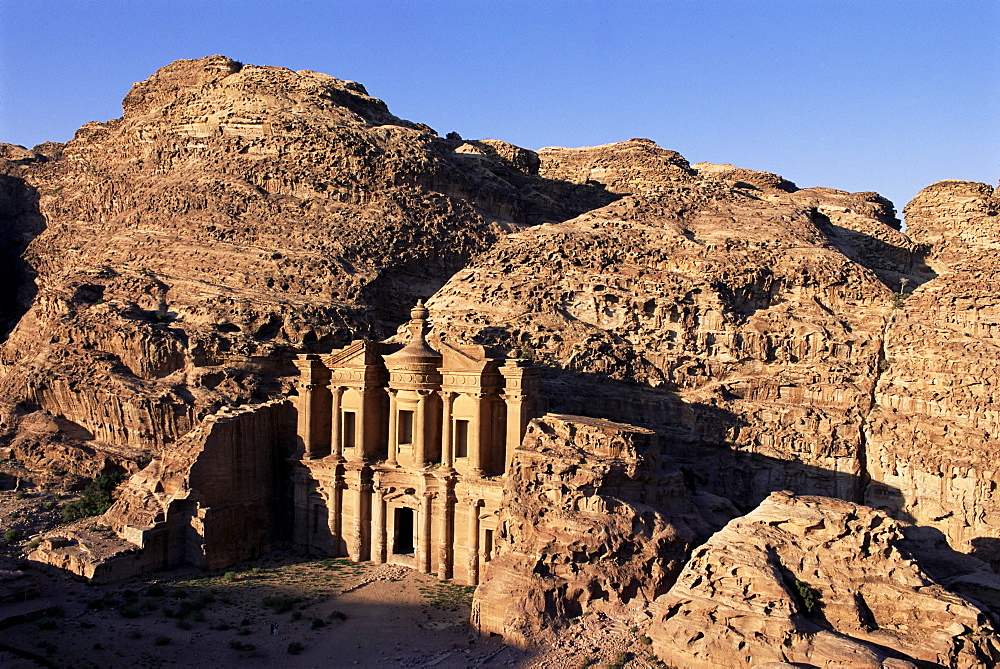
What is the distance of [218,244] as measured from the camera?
144ft

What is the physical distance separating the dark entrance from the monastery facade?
0.18 feet

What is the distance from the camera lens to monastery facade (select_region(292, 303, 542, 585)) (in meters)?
28.8

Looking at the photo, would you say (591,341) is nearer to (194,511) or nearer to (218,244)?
(194,511)

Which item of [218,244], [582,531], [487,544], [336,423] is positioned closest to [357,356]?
[336,423]

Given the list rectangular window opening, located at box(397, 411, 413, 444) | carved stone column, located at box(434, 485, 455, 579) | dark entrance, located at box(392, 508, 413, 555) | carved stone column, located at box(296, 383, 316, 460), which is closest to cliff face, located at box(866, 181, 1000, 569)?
carved stone column, located at box(434, 485, 455, 579)

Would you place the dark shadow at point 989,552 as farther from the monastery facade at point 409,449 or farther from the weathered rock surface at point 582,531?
the monastery facade at point 409,449

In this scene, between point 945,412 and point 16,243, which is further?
point 16,243

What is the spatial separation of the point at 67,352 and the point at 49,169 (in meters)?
41.5

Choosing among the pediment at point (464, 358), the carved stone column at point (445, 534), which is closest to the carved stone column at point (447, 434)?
the pediment at point (464, 358)

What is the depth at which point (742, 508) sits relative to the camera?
3158 cm

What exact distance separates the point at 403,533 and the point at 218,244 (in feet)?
67.5

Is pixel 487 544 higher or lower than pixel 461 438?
lower

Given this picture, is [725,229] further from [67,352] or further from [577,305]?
[67,352]

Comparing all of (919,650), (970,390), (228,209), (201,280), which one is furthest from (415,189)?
(919,650)
